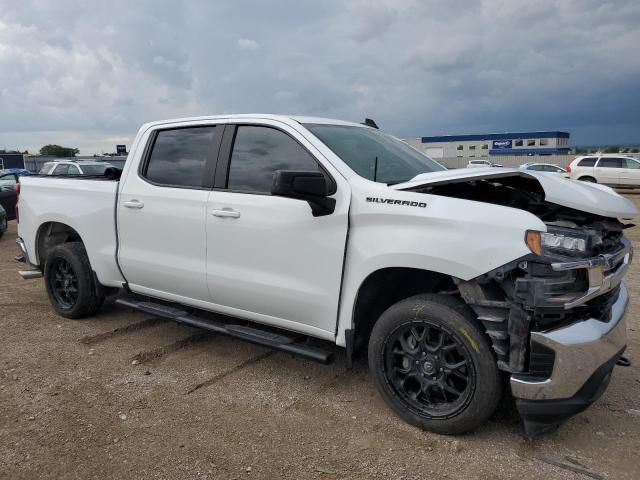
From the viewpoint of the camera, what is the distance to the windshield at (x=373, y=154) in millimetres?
3584

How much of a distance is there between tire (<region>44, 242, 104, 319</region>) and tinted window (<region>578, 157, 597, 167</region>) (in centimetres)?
2367

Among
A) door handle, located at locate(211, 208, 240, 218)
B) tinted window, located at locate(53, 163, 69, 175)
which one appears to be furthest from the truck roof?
tinted window, located at locate(53, 163, 69, 175)

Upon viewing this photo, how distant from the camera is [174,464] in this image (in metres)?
2.90

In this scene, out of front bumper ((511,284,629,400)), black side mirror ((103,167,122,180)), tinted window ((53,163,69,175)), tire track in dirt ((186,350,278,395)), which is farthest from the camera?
tinted window ((53,163,69,175))

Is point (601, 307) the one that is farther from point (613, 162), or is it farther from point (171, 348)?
point (613, 162)

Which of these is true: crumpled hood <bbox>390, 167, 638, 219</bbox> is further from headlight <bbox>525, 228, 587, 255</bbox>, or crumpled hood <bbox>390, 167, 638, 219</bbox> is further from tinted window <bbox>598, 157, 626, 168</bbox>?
tinted window <bbox>598, 157, 626, 168</bbox>

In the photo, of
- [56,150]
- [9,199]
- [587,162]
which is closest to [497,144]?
[587,162]

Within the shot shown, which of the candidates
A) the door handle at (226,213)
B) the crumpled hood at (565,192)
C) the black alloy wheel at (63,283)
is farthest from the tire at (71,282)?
the crumpled hood at (565,192)

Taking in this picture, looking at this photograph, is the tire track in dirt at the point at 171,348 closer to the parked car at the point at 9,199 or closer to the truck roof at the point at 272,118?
the truck roof at the point at 272,118

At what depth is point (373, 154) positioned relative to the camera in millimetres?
3861

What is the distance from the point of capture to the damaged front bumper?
2680mm

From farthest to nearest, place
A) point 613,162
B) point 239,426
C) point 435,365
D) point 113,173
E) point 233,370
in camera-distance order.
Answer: point 613,162
point 113,173
point 233,370
point 239,426
point 435,365

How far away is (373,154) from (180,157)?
62.9 inches

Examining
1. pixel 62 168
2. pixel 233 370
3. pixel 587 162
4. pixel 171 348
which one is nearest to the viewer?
pixel 233 370
